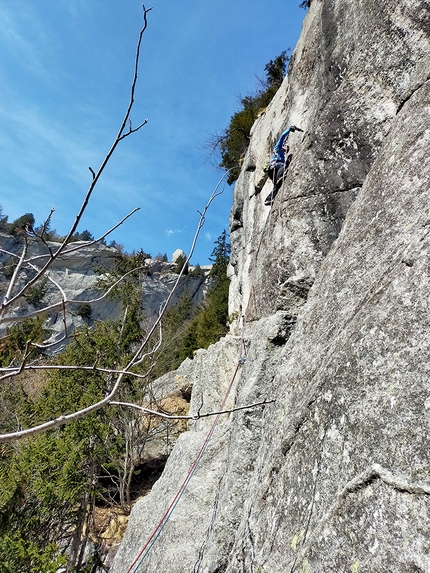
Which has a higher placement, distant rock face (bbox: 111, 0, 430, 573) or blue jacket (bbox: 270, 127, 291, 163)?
blue jacket (bbox: 270, 127, 291, 163)

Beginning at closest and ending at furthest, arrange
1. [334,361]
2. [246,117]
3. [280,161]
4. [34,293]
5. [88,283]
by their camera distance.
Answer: [334,361], [280,161], [246,117], [34,293], [88,283]

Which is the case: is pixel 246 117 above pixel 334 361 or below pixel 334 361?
above

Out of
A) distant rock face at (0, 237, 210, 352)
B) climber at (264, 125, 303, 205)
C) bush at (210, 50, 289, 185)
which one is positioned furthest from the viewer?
distant rock face at (0, 237, 210, 352)

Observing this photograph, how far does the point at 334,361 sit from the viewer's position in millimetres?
2975

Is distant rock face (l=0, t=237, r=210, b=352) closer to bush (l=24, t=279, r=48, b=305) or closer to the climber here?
bush (l=24, t=279, r=48, b=305)

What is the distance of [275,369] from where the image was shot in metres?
4.67

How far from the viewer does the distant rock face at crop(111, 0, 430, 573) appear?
7.23 ft

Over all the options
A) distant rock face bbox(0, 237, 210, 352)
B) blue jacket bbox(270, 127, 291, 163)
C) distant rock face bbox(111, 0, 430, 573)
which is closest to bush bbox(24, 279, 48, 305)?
distant rock face bbox(111, 0, 430, 573)

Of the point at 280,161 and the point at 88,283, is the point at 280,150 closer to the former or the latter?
the point at 280,161

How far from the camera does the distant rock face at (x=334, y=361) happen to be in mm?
2203

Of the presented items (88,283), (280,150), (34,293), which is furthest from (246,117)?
(88,283)

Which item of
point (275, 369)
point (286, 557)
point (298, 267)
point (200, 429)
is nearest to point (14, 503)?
point (200, 429)

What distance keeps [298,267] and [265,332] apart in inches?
44.5

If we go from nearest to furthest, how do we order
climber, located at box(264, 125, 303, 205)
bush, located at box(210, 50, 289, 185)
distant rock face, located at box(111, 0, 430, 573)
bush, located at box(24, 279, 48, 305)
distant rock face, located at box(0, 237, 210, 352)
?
bush, located at box(24, 279, 48, 305) → distant rock face, located at box(111, 0, 430, 573) → climber, located at box(264, 125, 303, 205) → bush, located at box(210, 50, 289, 185) → distant rock face, located at box(0, 237, 210, 352)
